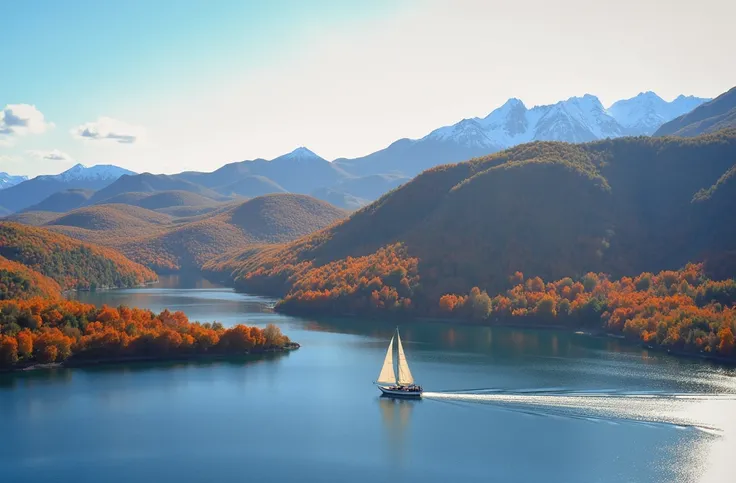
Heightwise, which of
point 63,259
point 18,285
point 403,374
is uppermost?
point 63,259

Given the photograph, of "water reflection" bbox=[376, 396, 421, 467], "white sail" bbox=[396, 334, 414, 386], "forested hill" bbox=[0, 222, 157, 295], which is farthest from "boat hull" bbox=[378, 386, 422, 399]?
"forested hill" bbox=[0, 222, 157, 295]

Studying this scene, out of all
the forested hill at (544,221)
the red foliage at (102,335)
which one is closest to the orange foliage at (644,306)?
the forested hill at (544,221)

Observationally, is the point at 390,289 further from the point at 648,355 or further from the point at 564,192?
the point at 648,355

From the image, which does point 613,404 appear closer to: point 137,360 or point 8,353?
point 137,360

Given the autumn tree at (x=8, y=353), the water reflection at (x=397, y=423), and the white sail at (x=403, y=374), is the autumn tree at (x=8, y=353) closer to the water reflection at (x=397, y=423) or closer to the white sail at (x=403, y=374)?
the water reflection at (x=397, y=423)

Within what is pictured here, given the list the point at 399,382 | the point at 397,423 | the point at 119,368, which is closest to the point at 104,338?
the point at 119,368

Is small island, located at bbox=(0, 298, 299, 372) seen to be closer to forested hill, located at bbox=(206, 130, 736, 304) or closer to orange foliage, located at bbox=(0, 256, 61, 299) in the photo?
orange foliage, located at bbox=(0, 256, 61, 299)

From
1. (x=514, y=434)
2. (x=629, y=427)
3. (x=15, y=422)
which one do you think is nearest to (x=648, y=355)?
(x=629, y=427)
